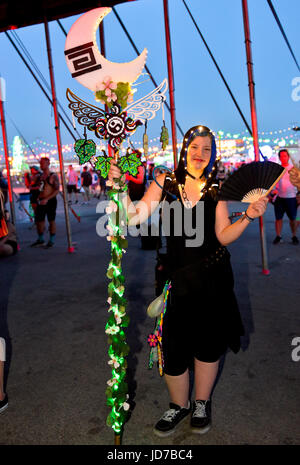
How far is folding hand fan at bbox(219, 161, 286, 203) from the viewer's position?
201 cm

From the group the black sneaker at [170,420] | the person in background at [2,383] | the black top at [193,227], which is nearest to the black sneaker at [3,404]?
the person in background at [2,383]

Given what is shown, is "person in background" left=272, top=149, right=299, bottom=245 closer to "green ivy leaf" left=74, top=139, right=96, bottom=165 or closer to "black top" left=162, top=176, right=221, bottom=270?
"black top" left=162, top=176, right=221, bottom=270

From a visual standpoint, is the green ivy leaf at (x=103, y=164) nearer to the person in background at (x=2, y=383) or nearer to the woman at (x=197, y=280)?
the woman at (x=197, y=280)

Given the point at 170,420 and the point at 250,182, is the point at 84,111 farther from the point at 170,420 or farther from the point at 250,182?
the point at 170,420

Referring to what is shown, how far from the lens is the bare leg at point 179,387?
2137 mm

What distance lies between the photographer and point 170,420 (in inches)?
83.8

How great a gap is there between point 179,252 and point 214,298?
0.32m

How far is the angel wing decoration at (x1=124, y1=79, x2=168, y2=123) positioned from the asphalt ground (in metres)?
1.79

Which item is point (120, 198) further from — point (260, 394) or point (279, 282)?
point (279, 282)

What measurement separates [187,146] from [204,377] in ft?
4.36

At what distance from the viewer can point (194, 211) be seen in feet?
6.69

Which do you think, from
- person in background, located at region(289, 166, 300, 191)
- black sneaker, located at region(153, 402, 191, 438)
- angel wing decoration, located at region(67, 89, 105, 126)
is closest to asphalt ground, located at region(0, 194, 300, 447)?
black sneaker, located at region(153, 402, 191, 438)

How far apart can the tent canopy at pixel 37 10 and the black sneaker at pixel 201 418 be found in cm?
669
